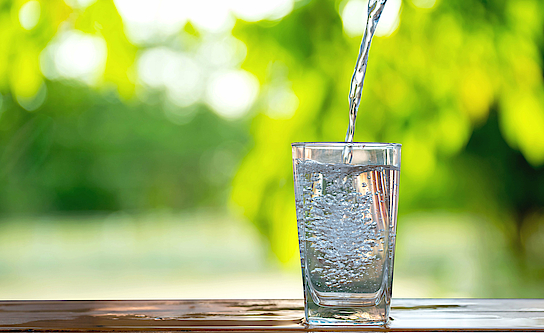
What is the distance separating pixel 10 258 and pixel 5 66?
22.3ft

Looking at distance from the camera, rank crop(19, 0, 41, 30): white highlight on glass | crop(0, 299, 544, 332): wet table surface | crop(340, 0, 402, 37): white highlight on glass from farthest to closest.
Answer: crop(19, 0, 41, 30): white highlight on glass → crop(340, 0, 402, 37): white highlight on glass → crop(0, 299, 544, 332): wet table surface

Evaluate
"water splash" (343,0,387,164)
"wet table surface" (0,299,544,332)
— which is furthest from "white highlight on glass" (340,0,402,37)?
"wet table surface" (0,299,544,332)

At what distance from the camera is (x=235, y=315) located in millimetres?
529

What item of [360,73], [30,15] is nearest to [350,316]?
[360,73]

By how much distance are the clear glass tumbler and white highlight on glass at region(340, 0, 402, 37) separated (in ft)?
3.23

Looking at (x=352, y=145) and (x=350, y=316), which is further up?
(x=352, y=145)

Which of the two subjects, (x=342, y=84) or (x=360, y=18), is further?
(x=360, y=18)

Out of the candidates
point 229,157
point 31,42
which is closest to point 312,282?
point 31,42

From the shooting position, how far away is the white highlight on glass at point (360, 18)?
141 cm

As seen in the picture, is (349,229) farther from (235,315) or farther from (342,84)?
(342,84)

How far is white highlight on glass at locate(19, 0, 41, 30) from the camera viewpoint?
1.54 m

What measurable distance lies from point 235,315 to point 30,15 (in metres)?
1.38

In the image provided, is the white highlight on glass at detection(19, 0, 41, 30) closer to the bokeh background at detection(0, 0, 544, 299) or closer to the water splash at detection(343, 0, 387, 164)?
the bokeh background at detection(0, 0, 544, 299)

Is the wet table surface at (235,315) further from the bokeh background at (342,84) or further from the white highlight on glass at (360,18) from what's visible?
the white highlight on glass at (360,18)
